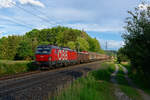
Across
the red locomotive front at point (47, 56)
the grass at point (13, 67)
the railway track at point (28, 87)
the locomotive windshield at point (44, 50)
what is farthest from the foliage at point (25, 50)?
the railway track at point (28, 87)

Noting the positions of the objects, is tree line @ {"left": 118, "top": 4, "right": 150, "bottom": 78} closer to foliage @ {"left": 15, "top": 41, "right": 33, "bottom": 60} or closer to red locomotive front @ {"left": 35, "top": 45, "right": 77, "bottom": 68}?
red locomotive front @ {"left": 35, "top": 45, "right": 77, "bottom": 68}

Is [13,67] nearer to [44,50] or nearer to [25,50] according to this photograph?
[44,50]

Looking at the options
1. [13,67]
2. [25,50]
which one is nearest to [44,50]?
[13,67]

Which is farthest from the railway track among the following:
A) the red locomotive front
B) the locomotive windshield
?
the locomotive windshield

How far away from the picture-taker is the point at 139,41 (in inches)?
599

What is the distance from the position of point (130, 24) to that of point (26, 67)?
13778 mm

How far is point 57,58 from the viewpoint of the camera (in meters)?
26.0

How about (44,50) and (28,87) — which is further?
(44,50)

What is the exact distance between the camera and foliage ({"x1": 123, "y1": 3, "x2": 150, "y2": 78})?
45.0ft

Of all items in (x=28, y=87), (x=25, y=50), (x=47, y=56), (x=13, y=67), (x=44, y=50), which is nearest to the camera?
(x=28, y=87)

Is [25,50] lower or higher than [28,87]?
higher

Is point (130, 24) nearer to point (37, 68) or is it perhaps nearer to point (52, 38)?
point (37, 68)

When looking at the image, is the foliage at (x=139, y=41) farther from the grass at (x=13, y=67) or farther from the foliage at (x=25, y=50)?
the foliage at (x=25, y=50)

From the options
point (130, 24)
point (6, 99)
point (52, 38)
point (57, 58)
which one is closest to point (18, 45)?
point (52, 38)
